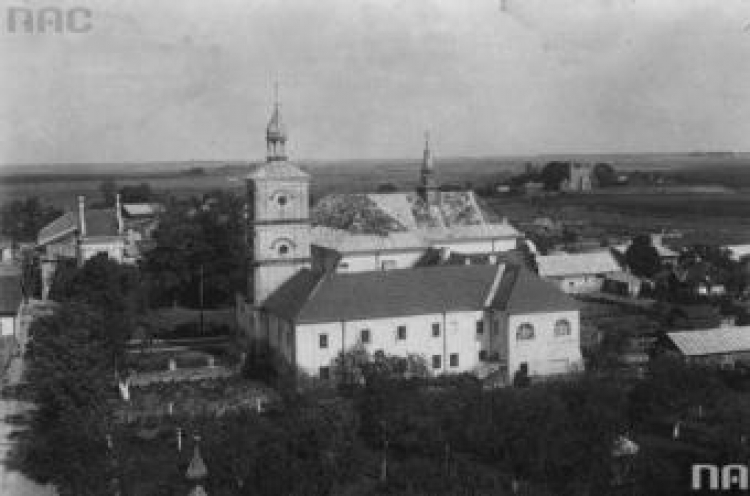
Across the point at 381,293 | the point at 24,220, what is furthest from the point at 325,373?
the point at 24,220

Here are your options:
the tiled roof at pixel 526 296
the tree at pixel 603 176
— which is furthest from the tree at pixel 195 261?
the tree at pixel 603 176

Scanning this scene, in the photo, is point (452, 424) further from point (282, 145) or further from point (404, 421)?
point (282, 145)

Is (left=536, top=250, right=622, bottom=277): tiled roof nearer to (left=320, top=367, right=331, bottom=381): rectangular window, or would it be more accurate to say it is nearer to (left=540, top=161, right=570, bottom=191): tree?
(left=320, top=367, right=331, bottom=381): rectangular window

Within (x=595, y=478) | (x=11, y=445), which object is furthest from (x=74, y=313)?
(x=595, y=478)

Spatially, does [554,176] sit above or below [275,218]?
above

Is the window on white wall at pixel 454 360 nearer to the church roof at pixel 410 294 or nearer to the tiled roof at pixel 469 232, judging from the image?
the church roof at pixel 410 294

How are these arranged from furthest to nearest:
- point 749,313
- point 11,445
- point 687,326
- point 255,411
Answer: point 749,313
point 687,326
point 255,411
point 11,445

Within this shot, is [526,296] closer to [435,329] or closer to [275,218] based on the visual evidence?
[435,329]
